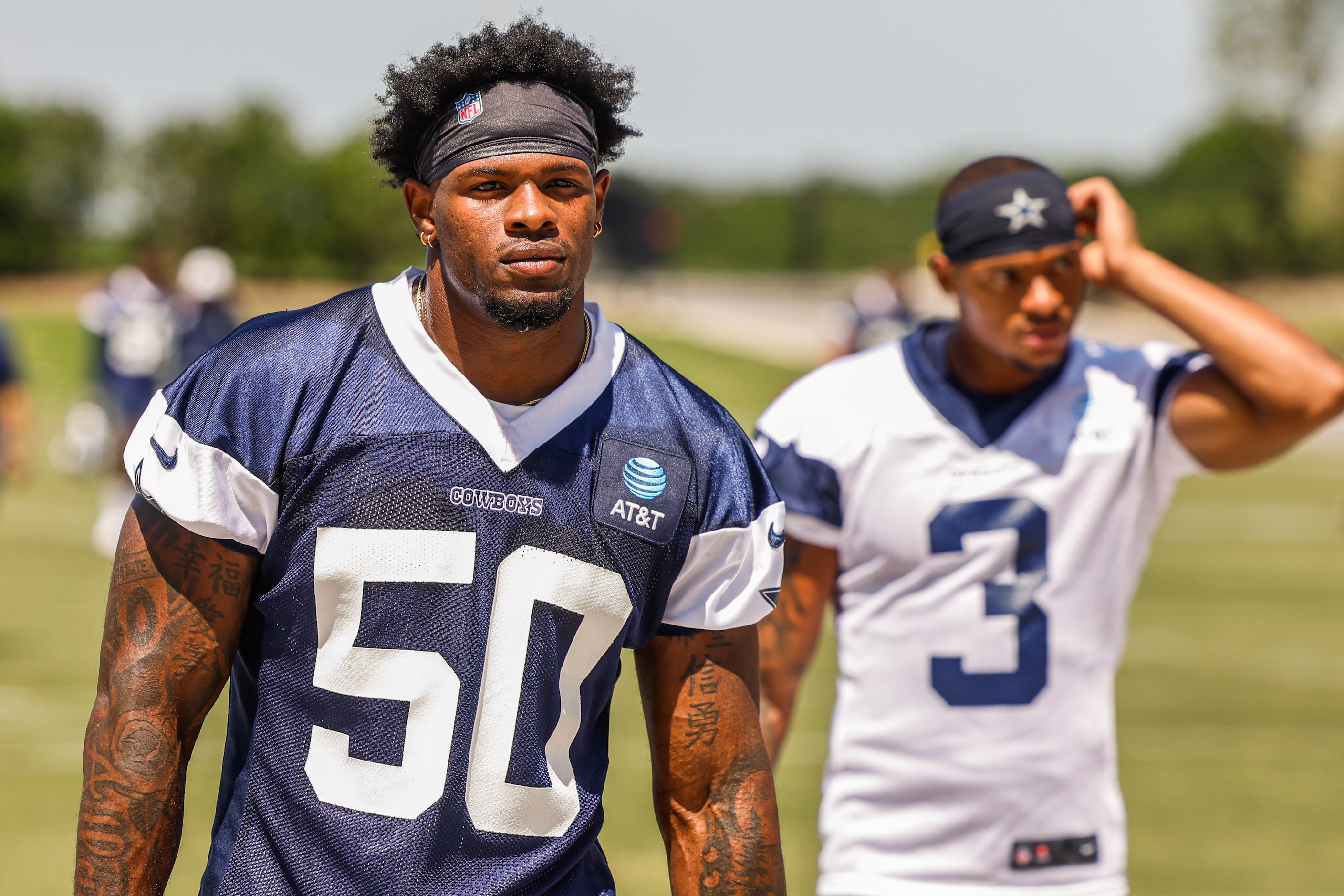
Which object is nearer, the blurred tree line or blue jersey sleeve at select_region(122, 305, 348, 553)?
blue jersey sleeve at select_region(122, 305, 348, 553)

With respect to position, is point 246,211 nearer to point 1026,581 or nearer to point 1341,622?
point 1341,622

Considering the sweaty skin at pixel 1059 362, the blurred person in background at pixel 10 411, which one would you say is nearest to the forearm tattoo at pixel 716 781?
the sweaty skin at pixel 1059 362

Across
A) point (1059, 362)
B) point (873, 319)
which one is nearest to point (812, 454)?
point (1059, 362)

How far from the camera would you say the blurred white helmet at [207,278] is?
14617mm

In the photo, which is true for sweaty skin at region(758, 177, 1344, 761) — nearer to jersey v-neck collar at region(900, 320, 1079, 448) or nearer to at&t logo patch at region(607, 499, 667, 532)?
jersey v-neck collar at region(900, 320, 1079, 448)

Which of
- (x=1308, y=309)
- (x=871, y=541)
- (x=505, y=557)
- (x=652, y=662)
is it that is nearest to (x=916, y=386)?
(x=871, y=541)

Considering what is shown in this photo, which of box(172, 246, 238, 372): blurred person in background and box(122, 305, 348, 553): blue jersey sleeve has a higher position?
box(172, 246, 238, 372): blurred person in background

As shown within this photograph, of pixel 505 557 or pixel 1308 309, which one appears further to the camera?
pixel 1308 309

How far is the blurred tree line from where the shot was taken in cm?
4528

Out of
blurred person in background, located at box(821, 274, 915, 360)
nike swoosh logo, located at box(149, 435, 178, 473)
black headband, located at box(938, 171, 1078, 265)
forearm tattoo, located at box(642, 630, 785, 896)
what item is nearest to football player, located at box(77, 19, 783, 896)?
nike swoosh logo, located at box(149, 435, 178, 473)

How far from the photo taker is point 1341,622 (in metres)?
12.0

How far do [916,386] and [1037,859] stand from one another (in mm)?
1111

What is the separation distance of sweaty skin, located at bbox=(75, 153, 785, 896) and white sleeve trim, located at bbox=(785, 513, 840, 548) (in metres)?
1.10

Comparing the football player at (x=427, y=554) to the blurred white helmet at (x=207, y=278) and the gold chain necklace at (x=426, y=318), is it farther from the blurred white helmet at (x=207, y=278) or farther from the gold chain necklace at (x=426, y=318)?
the blurred white helmet at (x=207, y=278)
